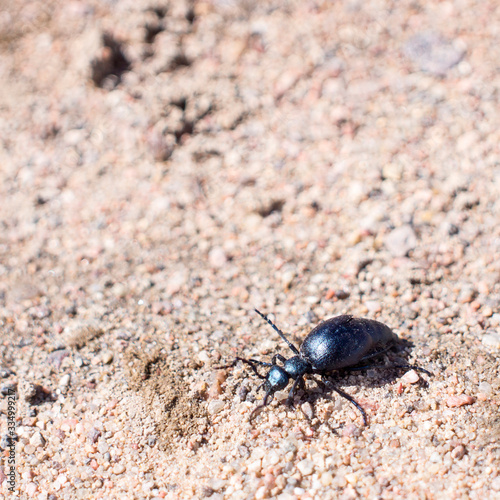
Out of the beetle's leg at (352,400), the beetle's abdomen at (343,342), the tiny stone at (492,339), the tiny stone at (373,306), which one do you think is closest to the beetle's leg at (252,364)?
the beetle's abdomen at (343,342)

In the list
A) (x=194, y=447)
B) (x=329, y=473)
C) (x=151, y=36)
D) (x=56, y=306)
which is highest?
(x=151, y=36)

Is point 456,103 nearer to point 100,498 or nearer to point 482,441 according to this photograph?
point 482,441

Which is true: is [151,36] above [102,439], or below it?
above

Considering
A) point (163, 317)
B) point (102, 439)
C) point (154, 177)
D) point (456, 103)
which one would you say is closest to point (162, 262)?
point (163, 317)

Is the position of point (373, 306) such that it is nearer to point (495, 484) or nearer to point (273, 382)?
point (273, 382)

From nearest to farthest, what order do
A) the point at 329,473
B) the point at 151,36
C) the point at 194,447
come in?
the point at 329,473 → the point at 194,447 → the point at 151,36

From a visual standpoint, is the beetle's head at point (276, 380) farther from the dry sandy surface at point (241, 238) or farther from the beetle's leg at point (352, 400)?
the beetle's leg at point (352, 400)

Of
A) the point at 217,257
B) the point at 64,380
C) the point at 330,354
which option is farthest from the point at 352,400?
the point at 64,380
